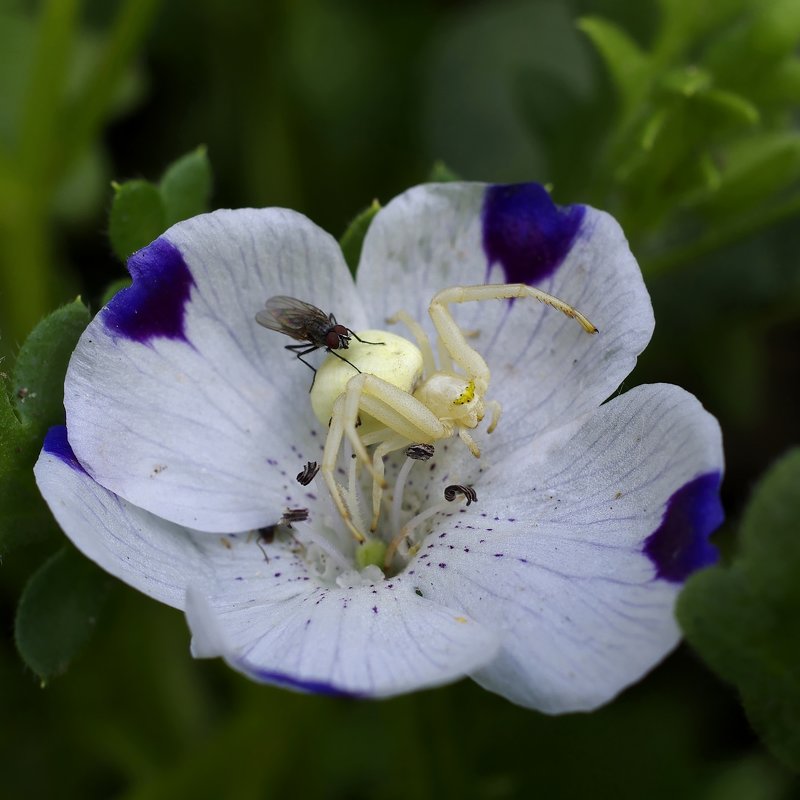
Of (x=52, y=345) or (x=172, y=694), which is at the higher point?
(x=52, y=345)

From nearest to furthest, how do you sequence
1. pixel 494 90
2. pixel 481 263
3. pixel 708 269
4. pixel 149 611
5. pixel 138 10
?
pixel 481 263
pixel 138 10
pixel 149 611
pixel 708 269
pixel 494 90

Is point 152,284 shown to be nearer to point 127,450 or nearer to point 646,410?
point 127,450

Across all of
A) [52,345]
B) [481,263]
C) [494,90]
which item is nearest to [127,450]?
[52,345]

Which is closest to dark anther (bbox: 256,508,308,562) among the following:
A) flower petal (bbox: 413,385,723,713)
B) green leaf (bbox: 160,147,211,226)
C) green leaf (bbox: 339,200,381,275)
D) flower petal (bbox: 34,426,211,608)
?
flower petal (bbox: 34,426,211,608)

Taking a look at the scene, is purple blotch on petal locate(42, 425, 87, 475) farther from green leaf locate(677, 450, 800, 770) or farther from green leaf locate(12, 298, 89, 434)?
green leaf locate(677, 450, 800, 770)

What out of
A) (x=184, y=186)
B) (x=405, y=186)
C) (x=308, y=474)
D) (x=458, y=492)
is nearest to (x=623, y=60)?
(x=184, y=186)

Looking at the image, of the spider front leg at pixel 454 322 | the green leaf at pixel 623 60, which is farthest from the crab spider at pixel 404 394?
the green leaf at pixel 623 60

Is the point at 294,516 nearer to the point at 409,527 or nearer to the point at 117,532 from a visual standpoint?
the point at 409,527
